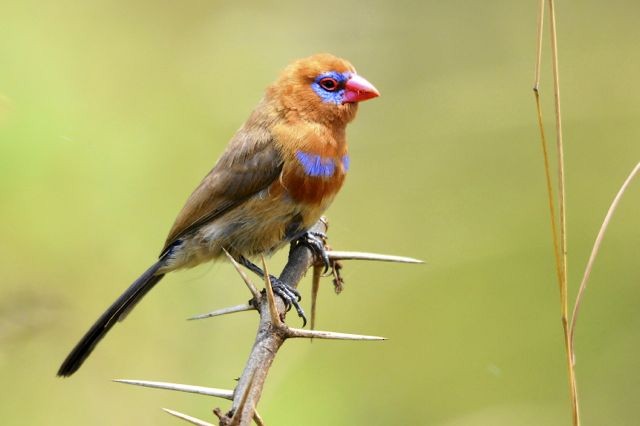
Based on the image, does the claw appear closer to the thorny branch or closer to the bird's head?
the thorny branch

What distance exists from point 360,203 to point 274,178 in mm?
1746

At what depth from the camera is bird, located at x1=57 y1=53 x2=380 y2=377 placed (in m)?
4.20

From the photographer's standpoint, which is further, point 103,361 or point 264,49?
point 264,49

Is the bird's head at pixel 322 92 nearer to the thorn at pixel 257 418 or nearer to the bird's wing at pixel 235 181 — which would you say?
the bird's wing at pixel 235 181

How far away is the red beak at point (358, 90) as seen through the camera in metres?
4.36

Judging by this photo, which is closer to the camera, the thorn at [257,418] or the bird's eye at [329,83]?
the thorn at [257,418]

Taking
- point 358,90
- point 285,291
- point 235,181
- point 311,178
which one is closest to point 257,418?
point 285,291

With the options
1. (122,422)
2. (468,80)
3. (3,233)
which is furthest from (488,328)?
(3,233)

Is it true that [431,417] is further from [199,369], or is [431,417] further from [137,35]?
[137,35]

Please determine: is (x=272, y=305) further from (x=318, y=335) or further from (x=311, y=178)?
(x=311, y=178)

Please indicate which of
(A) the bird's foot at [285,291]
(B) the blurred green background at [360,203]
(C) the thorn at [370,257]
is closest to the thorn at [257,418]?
(C) the thorn at [370,257]

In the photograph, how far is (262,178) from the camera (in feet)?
14.0

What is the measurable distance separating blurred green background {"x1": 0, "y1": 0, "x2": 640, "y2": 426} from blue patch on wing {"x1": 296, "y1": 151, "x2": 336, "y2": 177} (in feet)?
2.86

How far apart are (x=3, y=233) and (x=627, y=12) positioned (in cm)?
390
